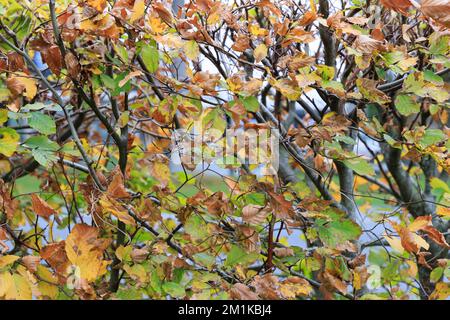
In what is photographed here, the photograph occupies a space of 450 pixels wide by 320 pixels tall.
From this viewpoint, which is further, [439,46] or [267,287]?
[439,46]

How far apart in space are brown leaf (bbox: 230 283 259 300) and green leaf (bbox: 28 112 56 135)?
713 millimetres

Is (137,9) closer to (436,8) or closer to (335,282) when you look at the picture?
(436,8)

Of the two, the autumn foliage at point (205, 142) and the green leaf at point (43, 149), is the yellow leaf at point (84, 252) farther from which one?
the green leaf at point (43, 149)

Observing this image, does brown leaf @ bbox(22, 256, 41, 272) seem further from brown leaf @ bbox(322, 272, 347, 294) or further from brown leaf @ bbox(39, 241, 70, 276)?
brown leaf @ bbox(322, 272, 347, 294)

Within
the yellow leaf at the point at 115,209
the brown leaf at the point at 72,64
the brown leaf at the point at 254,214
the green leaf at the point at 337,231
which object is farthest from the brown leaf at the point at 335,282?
the brown leaf at the point at 72,64

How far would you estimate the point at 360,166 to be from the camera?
1887 mm

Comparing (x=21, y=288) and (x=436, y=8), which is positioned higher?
(x=436, y=8)

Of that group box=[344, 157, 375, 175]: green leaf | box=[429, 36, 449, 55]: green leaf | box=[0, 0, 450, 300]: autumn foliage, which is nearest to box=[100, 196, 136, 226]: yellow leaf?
box=[0, 0, 450, 300]: autumn foliage

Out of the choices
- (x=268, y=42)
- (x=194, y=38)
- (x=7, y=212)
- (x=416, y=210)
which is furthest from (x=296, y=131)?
(x=416, y=210)

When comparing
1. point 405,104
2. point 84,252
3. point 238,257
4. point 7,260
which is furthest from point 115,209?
point 405,104

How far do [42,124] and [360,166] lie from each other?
1013mm

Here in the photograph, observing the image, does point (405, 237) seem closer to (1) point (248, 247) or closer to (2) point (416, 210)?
(1) point (248, 247)

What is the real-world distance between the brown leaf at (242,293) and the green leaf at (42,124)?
0.71 meters

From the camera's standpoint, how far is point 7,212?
183 centimetres
